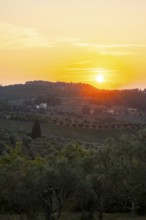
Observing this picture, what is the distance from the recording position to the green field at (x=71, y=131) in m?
94.5

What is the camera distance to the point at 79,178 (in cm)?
2353

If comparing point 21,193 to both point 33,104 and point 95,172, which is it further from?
point 33,104

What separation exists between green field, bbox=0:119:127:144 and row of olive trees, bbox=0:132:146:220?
65696 millimetres

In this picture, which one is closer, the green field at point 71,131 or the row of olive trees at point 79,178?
the row of olive trees at point 79,178

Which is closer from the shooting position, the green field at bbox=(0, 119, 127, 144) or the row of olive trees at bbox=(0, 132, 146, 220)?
the row of olive trees at bbox=(0, 132, 146, 220)

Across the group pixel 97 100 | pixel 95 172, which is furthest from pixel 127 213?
pixel 97 100

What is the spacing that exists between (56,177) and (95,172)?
507 cm

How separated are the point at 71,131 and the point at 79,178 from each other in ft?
250

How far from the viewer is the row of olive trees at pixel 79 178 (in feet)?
71.0

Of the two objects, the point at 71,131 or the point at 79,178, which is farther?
the point at 71,131

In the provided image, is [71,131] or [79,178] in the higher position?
[79,178]

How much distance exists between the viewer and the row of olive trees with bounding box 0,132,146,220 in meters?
21.6

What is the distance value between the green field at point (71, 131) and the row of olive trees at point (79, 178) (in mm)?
65696

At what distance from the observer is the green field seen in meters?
94.5
